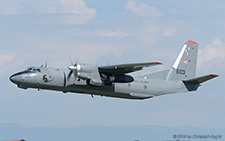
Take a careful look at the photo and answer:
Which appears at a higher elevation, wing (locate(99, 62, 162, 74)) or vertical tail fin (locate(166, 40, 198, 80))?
vertical tail fin (locate(166, 40, 198, 80))

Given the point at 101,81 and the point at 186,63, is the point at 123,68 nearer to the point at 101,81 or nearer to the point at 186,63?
the point at 101,81

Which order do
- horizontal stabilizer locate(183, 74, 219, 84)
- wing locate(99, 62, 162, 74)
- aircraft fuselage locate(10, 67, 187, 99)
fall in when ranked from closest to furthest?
wing locate(99, 62, 162, 74), aircraft fuselage locate(10, 67, 187, 99), horizontal stabilizer locate(183, 74, 219, 84)

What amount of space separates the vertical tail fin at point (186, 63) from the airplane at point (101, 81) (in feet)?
5.88

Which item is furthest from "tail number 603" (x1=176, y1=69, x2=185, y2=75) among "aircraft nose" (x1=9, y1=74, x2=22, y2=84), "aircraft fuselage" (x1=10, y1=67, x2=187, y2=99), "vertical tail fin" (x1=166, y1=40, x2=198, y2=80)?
"aircraft nose" (x1=9, y1=74, x2=22, y2=84)

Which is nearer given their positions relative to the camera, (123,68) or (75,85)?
(123,68)

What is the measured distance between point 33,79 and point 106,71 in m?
6.19

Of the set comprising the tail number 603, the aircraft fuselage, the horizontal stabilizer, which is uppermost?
the tail number 603

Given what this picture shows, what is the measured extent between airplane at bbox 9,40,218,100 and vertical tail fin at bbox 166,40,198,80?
70.5 inches

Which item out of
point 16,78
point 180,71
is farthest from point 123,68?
point 180,71

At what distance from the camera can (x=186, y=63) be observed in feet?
137

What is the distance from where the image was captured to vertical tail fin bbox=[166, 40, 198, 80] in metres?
41.0

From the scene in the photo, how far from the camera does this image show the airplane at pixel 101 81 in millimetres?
33500

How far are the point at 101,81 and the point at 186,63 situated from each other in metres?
11.6

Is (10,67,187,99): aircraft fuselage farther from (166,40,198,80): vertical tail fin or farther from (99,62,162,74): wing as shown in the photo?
(166,40,198,80): vertical tail fin
